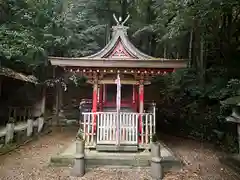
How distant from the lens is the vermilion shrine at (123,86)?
682 cm

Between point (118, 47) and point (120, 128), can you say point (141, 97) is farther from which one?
point (118, 47)

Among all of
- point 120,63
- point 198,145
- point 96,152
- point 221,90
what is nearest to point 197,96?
point 221,90

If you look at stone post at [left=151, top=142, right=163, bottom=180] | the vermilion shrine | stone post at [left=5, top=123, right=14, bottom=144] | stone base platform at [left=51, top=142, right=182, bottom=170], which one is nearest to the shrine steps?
the vermilion shrine

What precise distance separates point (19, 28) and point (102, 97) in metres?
5.16

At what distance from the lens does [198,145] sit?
9.32 metres

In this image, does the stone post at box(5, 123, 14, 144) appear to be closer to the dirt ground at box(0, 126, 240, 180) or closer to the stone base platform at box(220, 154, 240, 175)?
the dirt ground at box(0, 126, 240, 180)

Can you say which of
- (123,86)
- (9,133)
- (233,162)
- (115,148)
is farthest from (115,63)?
(9,133)

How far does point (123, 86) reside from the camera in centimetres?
855

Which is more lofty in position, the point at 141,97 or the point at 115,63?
the point at 115,63

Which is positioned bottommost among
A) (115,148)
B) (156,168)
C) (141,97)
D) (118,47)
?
(156,168)

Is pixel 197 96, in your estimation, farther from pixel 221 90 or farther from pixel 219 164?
pixel 219 164

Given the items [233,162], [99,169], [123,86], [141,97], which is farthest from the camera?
[123,86]

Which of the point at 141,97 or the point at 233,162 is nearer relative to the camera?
the point at 233,162

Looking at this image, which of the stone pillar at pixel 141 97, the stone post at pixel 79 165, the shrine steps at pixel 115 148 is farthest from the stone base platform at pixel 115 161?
the stone pillar at pixel 141 97
